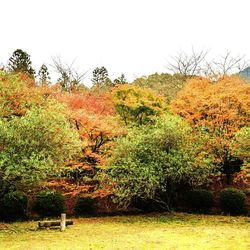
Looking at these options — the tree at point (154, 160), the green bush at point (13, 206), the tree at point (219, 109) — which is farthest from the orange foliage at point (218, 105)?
the green bush at point (13, 206)

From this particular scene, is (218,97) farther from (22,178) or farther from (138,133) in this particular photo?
(22,178)

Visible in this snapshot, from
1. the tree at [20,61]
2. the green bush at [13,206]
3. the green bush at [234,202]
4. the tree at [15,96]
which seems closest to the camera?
the tree at [15,96]

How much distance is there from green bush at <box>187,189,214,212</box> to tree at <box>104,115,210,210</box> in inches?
82.7

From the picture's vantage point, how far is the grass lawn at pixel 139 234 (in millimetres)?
12516

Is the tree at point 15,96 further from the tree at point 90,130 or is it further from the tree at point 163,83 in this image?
the tree at point 163,83

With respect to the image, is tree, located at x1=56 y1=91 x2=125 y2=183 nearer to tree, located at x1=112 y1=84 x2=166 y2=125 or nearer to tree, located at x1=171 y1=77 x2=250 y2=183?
tree, located at x1=112 y1=84 x2=166 y2=125

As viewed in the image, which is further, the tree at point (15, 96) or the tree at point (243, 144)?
the tree at point (15, 96)

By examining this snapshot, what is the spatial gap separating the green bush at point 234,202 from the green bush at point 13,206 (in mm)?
11106

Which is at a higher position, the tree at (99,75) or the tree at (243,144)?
the tree at (99,75)

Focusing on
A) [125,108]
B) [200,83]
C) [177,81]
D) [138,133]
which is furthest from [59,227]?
[177,81]

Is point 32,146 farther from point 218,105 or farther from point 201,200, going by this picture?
point 218,105

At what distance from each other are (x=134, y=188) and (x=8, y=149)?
725cm

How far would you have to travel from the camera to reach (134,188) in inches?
747

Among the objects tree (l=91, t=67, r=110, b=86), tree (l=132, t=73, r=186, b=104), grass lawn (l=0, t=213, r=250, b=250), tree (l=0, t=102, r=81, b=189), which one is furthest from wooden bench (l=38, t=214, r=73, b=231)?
tree (l=91, t=67, r=110, b=86)
